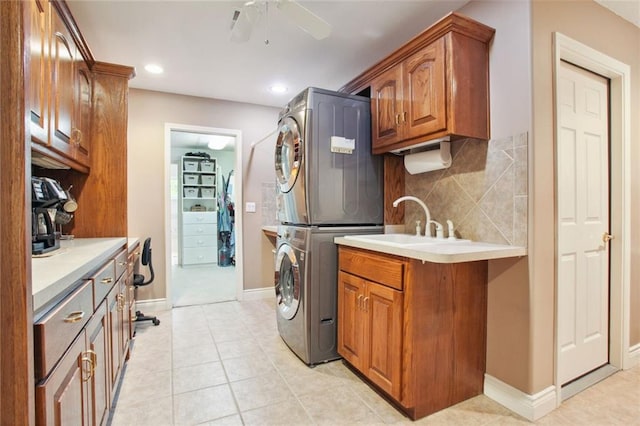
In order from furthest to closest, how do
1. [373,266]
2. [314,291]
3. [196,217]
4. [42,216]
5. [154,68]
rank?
[196,217] → [154,68] → [314,291] → [373,266] → [42,216]

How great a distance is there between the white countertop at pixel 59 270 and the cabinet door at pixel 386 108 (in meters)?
1.80

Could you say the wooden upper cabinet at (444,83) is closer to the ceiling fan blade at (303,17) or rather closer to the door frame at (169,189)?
the ceiling fan blade at (303,17)

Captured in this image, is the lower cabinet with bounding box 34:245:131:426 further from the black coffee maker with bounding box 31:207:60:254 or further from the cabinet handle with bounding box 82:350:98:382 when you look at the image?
the black coffee maker with bounding box 31:207:60:254

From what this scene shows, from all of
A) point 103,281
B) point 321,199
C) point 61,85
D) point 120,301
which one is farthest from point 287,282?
point 61,85

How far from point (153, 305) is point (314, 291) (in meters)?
2.23

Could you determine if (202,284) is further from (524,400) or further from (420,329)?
(524,400)

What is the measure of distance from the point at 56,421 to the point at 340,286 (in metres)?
1.57

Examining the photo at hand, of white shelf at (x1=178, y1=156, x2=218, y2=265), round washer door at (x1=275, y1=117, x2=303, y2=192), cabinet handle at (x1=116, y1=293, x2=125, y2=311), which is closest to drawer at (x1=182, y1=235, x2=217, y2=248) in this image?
white shelf at (x1=178, y1=156, x2=218, y2=265)

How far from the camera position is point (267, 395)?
1847 mm

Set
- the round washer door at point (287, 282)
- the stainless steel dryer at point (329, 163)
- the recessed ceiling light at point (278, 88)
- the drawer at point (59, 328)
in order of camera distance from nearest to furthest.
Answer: the drawer at point (59, 328)
the stainless steel dryer at point (329, 163)
the round washer door at point (287, 282)
the recessed ceiling light at point (278, 88)

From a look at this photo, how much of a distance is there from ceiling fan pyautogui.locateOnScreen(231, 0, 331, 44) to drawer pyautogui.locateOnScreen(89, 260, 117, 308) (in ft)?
4.92

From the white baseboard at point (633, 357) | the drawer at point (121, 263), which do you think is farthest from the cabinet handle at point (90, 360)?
the white baseboard at point (633, 357)

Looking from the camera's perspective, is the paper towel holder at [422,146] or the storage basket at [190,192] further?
the storage basket at [190,192]

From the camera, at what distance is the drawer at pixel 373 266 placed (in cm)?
164
